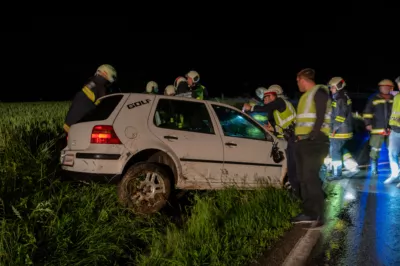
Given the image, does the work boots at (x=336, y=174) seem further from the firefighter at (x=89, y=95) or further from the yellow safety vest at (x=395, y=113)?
the firefighter at (x=89, y=95)

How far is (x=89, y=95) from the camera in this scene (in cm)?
651

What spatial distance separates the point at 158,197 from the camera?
18.0 ft

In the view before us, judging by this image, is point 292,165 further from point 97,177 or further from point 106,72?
point 106,72

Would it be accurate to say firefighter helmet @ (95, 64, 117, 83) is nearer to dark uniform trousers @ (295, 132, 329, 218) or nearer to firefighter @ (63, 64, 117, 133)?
firefighter @ (63, 64, 117, 133)

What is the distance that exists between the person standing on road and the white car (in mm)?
989

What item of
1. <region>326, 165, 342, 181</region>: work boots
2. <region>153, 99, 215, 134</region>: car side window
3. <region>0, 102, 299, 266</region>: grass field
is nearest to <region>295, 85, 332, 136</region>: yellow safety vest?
<region>0, 102, 299, 266</region>: grass field

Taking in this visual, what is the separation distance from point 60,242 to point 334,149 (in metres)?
5.92

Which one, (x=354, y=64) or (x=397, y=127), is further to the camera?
(x=354, y=64)

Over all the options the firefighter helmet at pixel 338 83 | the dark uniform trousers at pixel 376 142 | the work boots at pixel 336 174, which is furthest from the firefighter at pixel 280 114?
the dark uniform trousers at pixel 376 142

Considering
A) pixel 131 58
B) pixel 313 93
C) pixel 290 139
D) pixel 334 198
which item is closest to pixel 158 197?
pixel 290 139

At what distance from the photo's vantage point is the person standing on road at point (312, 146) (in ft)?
16.9

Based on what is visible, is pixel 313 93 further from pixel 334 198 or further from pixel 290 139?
pixel 334 198

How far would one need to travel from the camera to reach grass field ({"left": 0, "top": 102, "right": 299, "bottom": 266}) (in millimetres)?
3723

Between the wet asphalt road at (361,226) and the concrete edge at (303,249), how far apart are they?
7cm
